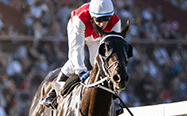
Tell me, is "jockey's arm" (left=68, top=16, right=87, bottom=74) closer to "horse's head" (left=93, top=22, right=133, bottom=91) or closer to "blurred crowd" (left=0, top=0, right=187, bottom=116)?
"horse's head" (left=93, top=22, right=133, bottom=91)

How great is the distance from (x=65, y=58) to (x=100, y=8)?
7.92 ft

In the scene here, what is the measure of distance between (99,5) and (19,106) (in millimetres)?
2593

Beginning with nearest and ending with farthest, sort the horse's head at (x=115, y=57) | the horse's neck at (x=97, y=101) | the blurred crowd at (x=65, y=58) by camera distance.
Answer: the horse's head at (x=115, y=57)
the horse's neck at (x=97, y=101)
the blurred crowd at (x=65, y=58)

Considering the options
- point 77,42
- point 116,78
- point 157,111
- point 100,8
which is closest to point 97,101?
point 116,78

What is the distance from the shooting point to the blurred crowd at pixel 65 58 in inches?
150

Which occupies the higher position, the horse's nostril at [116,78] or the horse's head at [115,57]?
the horse's head at [115,57]

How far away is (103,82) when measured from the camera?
4.91ft

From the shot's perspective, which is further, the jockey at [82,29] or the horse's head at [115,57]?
the jockey at [82,29]

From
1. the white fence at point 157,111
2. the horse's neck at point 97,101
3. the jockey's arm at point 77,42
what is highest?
the jockey's arm at point 77,42

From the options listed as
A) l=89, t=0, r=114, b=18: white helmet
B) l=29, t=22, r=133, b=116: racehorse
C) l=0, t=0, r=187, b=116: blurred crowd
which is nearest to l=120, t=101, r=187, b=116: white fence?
l=0, t=0, r=187, b=116: blurred crowd

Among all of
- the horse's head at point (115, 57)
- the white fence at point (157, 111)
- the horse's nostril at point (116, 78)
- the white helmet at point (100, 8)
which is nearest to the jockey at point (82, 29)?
the white helmet at point (100, 8)

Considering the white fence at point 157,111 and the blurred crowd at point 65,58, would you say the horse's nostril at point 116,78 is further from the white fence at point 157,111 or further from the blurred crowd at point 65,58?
the blurred crowd at point 65,58

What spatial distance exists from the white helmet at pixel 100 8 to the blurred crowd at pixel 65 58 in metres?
2.26

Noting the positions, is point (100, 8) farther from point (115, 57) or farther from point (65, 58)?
point (65, 58)
